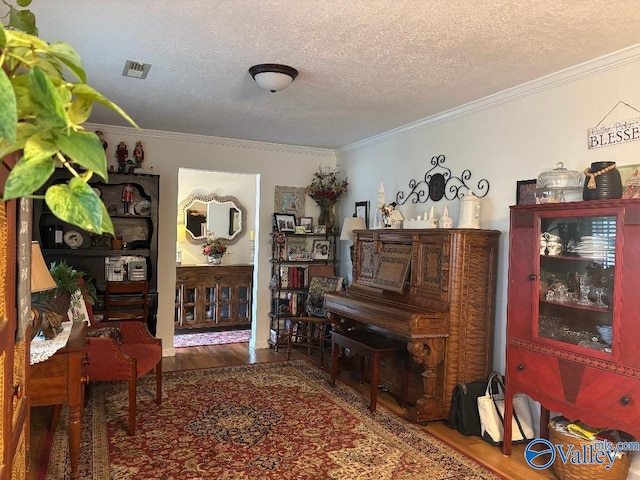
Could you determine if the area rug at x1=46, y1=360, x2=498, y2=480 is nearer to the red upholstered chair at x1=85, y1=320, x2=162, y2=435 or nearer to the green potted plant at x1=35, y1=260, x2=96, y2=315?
the red upholstered chair at x1=85, y1=320, x2=162, y2=435

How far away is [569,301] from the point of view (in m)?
2.89

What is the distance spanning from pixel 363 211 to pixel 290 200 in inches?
38.8

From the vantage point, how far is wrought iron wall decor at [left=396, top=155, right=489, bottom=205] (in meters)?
4.10

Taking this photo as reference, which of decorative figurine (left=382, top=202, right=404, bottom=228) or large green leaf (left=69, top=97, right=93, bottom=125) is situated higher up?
decorative figurine (left=382, top=202, right=404, bottom=228)

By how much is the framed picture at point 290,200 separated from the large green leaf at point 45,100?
5.50 m

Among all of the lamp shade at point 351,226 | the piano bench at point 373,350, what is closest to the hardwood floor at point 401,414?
the piano bench at point 373,350

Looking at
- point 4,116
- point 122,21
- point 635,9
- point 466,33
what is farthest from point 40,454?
point 635,9

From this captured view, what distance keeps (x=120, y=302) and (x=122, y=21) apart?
3.05 metres

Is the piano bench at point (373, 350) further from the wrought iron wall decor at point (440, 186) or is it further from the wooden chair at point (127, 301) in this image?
the wooden chair at point (127, 301)

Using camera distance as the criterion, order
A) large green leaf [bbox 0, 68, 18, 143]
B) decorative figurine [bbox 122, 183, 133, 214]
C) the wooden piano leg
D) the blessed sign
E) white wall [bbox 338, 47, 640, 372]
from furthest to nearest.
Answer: decorative figurine [bbox 122, 183, 133, 214], the wooden piano leg, white wall [bbox 338, 47, 640, 372], the blessed sign, large green leaf [bbox 0, 68, 18, 143]

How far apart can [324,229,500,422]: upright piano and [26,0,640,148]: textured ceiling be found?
1.15m

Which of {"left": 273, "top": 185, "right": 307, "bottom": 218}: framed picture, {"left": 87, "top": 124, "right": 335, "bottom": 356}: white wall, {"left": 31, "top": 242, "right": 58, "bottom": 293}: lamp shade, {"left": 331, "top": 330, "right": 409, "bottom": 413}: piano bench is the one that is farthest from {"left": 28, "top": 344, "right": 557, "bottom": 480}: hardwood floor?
{"left": 273, "top": 185, "right": 307, "bottom": 218}: framed picture

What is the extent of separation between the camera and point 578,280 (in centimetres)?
286

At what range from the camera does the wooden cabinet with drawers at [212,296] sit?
6.62 metres
